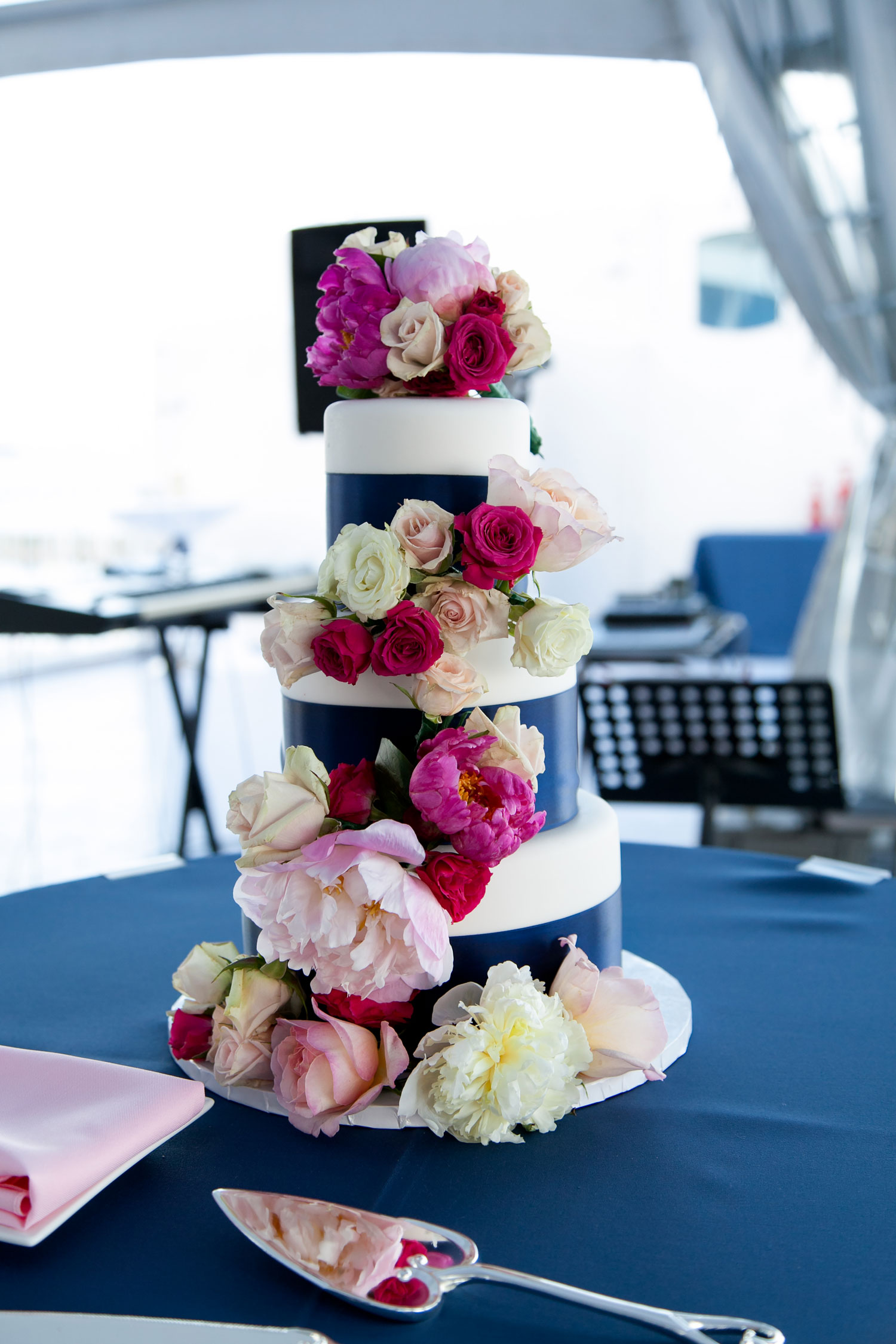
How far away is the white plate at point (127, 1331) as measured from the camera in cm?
54

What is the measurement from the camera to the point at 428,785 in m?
0.77

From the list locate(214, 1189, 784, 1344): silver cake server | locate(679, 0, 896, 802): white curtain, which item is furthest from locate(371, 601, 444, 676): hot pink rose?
locate(679, 0, 896, 802): white curtain

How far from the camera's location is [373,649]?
0.81 m

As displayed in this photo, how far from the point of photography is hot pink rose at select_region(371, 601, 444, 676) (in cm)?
80

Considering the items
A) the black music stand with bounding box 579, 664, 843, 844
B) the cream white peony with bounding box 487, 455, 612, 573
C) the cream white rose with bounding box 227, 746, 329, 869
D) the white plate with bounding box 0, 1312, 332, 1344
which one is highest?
the cream white peony with bounding box 487, 455, 612, 573

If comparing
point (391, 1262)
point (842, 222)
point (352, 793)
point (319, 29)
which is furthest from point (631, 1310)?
point (319, 29)

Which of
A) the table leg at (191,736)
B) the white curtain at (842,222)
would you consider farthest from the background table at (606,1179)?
the white curtain at (842,222)

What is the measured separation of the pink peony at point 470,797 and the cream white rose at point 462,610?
73 mm

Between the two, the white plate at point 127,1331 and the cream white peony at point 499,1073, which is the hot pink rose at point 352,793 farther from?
the white plate at point 127,1331

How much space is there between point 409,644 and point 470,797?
112 millimetres

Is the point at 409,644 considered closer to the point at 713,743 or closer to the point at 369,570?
the point at 369,570

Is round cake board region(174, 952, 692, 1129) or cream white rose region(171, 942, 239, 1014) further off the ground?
cream white rose region(171, 942, 239, 1014)

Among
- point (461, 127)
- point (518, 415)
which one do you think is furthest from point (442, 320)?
point (461, 127)

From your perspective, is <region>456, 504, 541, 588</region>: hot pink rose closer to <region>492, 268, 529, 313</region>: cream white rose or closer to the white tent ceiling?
<region>492, 268, 529, 313</region>: cream white rose
